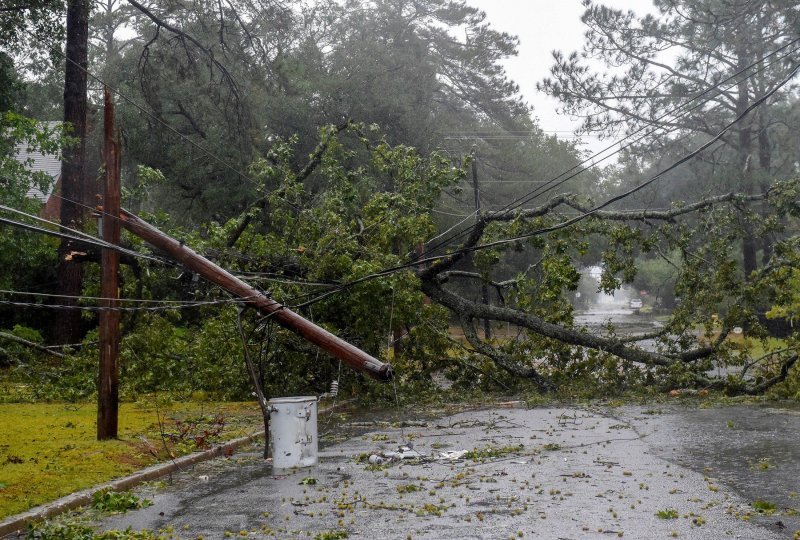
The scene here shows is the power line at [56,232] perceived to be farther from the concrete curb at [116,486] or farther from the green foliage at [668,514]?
the green foliage at [668,514]

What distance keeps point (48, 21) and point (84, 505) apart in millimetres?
15877

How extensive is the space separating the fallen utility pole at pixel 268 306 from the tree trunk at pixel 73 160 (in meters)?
12.5

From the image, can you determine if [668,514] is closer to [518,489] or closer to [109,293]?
[518,489]

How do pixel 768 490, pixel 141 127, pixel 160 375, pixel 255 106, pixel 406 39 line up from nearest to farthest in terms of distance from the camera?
1. pixel 768 490
2. pixel 160 375
3. pixel 141 127
4. pixel 255 106
5. pixel 406 39

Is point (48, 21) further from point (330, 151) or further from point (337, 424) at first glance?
point (337, 424)

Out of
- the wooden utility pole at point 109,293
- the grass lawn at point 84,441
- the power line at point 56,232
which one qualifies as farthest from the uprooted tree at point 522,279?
the power line at point 56,232

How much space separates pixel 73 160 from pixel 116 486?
1914 cm

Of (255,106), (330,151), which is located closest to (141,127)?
(255,106)

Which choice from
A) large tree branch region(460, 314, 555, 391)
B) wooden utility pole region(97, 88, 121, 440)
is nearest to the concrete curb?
wooden utility pole region(97, 88, 121, 440)

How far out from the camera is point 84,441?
481 inches

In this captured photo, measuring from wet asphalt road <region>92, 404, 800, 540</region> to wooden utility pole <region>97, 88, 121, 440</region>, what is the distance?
181 centimetres

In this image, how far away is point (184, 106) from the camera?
120 feet

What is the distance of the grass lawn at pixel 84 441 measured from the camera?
30.9 ft

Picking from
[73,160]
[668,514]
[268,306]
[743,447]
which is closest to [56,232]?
[268,306]
